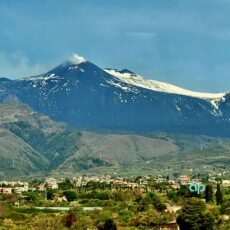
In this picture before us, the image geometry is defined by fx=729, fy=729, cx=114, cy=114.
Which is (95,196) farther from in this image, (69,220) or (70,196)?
(69,220)

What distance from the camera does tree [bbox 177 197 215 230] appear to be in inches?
2990

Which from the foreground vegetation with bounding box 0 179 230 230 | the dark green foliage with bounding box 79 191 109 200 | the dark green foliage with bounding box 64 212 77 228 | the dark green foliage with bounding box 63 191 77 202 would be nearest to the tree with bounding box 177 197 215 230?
the foreground vegetation with bounding box 0 179 230 230

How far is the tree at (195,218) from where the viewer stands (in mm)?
75938

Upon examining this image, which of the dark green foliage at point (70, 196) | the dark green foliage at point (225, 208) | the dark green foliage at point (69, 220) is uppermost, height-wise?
the dark green foliage at point (70, 196)

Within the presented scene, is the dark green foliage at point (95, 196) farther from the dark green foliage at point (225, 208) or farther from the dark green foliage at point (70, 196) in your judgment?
the dark green foliage at point (225, 208)

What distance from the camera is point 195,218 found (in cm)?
7669

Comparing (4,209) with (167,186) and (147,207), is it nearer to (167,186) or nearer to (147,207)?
(147,207)

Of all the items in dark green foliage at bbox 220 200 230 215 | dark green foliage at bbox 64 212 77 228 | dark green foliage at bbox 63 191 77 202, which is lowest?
dark green foliage at bbox 64 212 77 228

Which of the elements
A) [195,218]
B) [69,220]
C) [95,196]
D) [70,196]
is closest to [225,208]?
[195,218]

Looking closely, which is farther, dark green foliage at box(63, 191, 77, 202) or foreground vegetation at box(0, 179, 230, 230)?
dark green foliage at box(63, 191, 77, 202)

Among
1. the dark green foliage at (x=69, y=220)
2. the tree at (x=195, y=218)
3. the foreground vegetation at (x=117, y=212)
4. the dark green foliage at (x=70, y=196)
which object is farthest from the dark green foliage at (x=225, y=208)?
the dark green foliage at (x=70, y=196)

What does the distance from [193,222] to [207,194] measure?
41.2 meters

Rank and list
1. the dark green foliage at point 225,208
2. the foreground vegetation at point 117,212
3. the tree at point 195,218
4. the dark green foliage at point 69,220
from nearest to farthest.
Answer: the tree at point 195,218, the foreground vegetation at point 117,212, the dark green foliage at point 69,220, the dark green foliage at point 225,208

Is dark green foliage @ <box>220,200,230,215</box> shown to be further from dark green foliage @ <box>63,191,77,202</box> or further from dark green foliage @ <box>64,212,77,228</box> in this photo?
dark green foliage @ <box>63,191,77,202</box>
